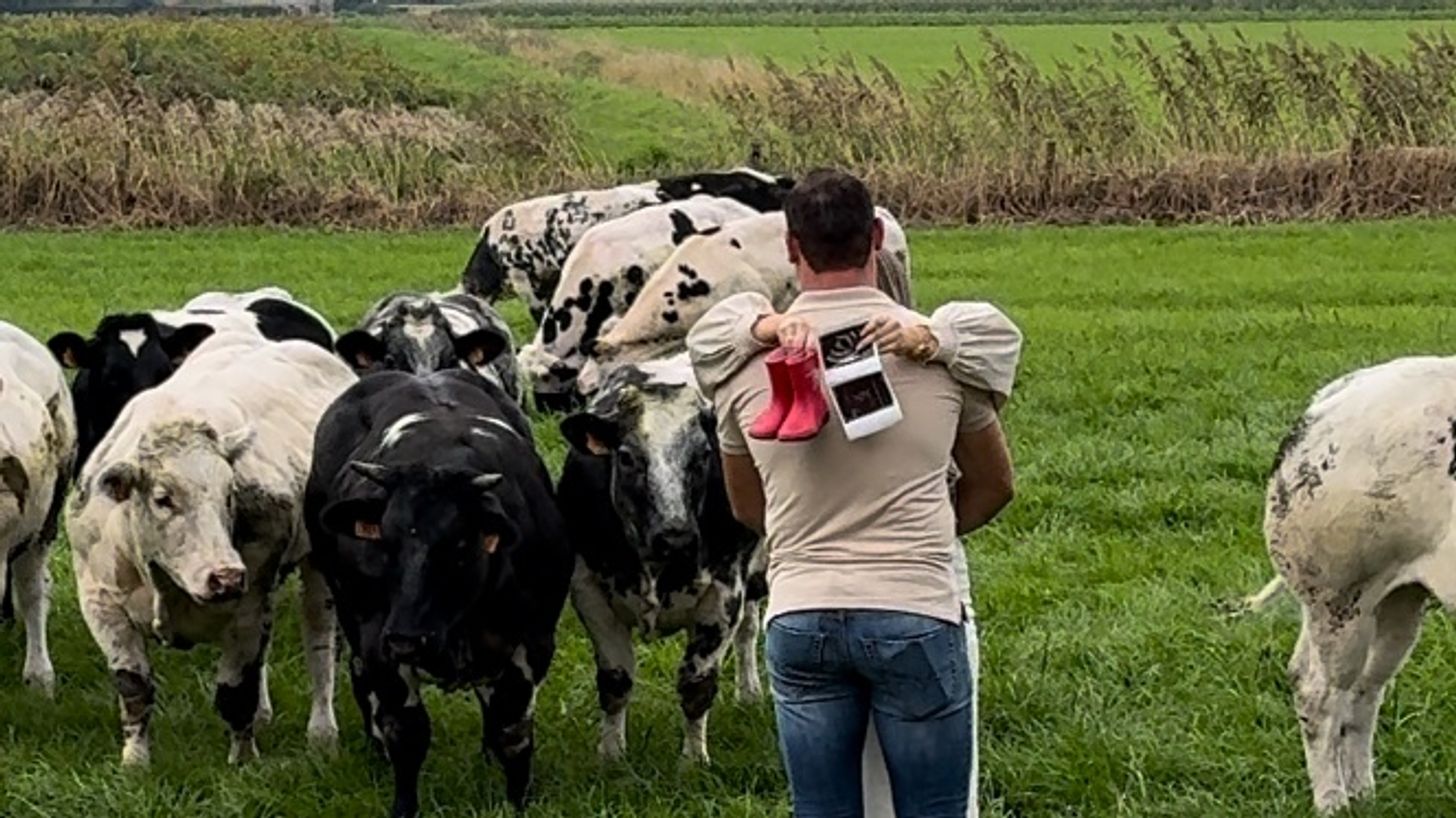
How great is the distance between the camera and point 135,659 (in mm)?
7777

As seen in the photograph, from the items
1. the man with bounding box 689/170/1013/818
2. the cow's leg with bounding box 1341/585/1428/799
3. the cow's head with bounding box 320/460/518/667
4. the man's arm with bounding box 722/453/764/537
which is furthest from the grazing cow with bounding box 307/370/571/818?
the cow's leg with bounding box 1341/585/1428/799

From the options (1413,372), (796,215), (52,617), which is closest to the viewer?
(796,215)

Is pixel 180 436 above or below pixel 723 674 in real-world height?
above

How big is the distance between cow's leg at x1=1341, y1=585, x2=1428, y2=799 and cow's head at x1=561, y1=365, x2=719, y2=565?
2.23 meters

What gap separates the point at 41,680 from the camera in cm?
888

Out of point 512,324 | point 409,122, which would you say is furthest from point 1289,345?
point 409,122

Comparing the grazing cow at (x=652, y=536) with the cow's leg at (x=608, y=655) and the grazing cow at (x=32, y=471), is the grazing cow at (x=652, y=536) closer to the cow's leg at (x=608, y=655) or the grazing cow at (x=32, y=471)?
the cow's leg at (x=608, y=655)

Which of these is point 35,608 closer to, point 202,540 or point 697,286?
point 202,540

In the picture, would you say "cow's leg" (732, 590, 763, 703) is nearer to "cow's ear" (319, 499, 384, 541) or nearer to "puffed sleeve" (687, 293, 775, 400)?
"cow's ear" (319, 499, 384, 541)

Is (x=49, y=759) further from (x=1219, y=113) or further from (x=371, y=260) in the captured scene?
(x=1219, y=113)

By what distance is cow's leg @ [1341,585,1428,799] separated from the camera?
21.9ft

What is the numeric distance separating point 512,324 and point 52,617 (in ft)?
29.7

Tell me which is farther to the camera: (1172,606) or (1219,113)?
(1219,113)

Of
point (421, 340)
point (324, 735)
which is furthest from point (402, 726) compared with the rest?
point (421, 340)
